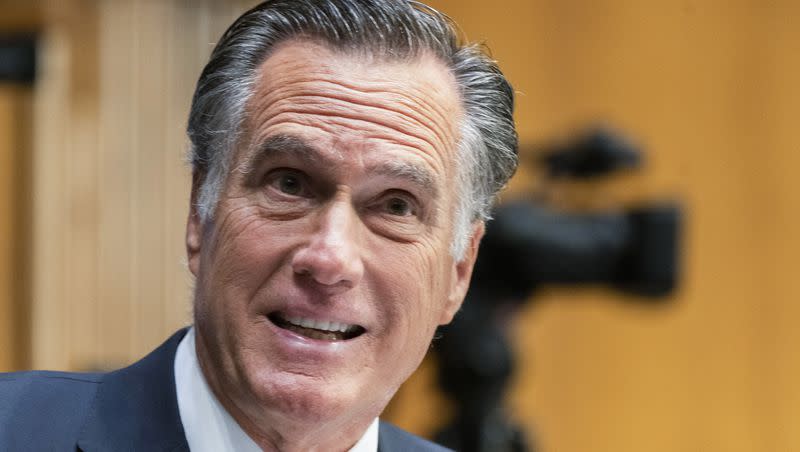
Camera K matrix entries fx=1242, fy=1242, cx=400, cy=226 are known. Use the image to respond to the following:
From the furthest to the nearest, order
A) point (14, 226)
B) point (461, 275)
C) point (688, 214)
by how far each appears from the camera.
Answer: point (688, 214)
point (14, 226)
point (461, 275)

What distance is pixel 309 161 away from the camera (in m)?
1.40

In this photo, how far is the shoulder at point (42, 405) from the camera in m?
1.36

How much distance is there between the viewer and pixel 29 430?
1366 millimetres

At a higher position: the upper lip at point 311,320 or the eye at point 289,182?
the eye at point 289,182

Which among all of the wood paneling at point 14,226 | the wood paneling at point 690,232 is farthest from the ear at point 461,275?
the wood paneling at point 690,232

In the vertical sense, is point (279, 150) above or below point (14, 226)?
above

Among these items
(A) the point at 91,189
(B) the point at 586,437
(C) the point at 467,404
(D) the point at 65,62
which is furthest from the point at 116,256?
(B) the point at 586,437

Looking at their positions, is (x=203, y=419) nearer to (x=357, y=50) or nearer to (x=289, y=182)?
(x=289, y=182)

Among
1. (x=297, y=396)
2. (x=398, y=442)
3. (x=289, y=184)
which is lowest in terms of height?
(x=398, y=442)

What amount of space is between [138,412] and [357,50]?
49cm

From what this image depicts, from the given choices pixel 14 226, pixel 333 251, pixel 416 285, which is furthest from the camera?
pixel 14 226

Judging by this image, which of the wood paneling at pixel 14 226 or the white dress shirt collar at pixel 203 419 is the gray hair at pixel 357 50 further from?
the wood paneling at pixel 14 226

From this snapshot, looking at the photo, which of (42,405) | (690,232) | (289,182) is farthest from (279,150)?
(690,232)

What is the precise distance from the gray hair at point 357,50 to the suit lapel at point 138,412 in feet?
0.66
